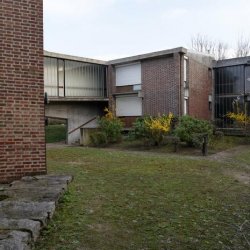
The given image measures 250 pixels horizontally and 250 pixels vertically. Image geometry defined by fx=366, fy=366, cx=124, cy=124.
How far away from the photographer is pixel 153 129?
1839 cm

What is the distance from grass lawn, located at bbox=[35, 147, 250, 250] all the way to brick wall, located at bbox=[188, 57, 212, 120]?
12.9 m

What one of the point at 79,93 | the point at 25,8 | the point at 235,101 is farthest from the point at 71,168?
the point at 235,101

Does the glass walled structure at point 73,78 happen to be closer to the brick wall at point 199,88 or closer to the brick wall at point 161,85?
the brick wall at point 161,85

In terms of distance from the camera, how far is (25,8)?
25.0ft

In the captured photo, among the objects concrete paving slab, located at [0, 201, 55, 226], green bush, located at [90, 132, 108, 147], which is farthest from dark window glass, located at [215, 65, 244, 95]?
concrete paving slab, located at [0, 201, 55, 226]

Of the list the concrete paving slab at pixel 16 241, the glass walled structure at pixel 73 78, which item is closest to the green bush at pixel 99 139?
the glass walled structure at pixel 73 78

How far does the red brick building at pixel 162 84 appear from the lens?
21781 mm

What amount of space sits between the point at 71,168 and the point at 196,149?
776 centimetres

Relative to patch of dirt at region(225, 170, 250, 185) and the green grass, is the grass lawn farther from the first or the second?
the green grass

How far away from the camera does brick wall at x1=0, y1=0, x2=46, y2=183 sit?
745 centimetres

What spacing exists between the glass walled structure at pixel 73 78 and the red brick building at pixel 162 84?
84cm

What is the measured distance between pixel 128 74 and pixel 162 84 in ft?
10.6

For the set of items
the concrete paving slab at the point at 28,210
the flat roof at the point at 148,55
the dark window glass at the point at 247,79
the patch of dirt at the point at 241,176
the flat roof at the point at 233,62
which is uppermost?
the flat roof at the point at 148,55

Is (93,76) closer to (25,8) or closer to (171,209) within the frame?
(25,8)
